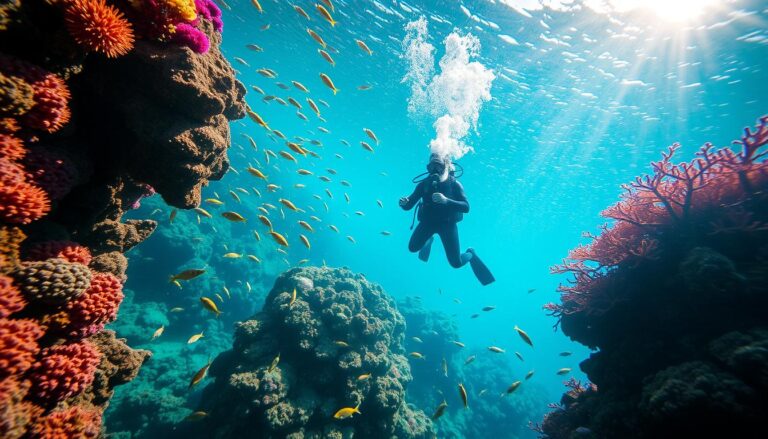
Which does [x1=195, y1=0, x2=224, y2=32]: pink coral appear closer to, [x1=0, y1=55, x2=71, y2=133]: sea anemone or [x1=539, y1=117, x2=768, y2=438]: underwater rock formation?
[x1=0, y1=55, x2=71, y2=133]: sea anemone

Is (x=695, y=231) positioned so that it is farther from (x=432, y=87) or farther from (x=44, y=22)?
(x=432, y=87)

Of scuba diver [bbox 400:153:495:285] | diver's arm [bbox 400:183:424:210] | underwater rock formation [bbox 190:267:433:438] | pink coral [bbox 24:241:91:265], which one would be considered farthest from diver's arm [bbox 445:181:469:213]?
pink coral [bbox 24:241:91:265]

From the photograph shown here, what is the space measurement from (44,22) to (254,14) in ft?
72.0

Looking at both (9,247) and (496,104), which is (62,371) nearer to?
(9,247)

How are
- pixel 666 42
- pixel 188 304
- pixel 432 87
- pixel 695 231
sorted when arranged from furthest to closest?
pixel 432 87
pixel 188 304
pixel 666 42
pixel 695 231

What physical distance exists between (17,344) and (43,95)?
→ 6.55 feet

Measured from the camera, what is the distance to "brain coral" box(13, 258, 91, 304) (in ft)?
7.56

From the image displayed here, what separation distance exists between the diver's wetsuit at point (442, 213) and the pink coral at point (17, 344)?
6.76 meters

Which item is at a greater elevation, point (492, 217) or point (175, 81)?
point (492, 217)

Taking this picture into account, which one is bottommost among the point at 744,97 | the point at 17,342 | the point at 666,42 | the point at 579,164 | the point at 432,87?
the point at 17,342

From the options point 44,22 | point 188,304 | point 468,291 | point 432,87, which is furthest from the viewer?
point 468,291

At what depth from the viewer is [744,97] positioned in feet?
44.6

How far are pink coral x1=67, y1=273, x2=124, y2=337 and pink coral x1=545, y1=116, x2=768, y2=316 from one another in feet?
26.1

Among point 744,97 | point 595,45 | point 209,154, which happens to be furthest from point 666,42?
point 209,154
